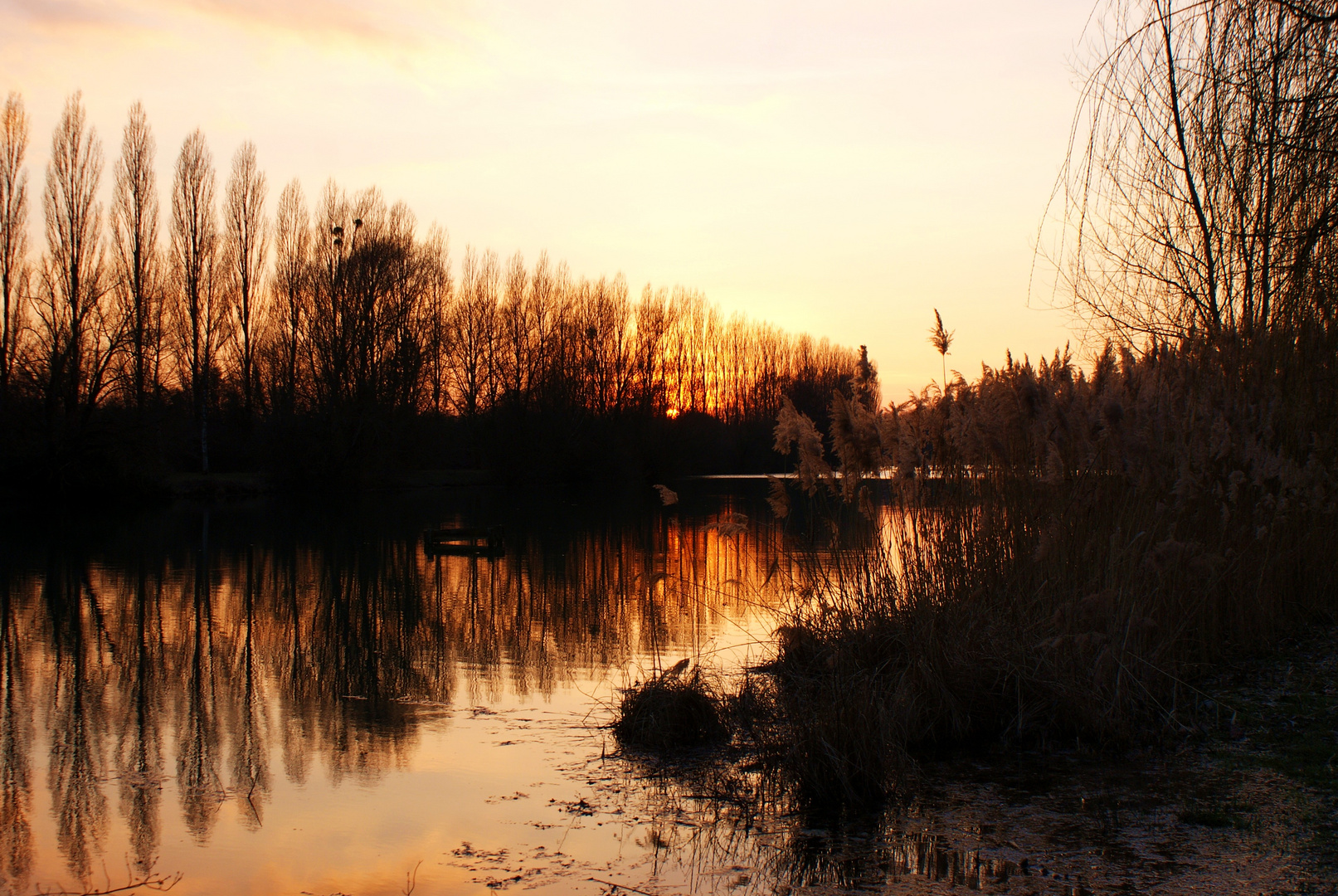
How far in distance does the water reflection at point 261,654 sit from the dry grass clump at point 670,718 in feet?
1.00

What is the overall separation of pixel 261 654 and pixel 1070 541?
21.7ft

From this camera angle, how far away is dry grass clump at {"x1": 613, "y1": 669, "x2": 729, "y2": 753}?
17.1 feet

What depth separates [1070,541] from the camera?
5496 mm

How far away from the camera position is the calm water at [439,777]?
11.8ft

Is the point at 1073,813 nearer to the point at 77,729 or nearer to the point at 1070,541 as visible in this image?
the point at 1070,541

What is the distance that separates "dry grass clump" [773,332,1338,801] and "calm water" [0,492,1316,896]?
0.52 m

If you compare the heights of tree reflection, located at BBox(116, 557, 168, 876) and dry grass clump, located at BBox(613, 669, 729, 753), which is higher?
dry grass clump, located at BBox(613, 669, 729, 753)

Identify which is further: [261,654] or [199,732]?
[261,654]

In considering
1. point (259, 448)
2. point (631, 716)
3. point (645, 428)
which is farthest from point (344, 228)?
point (631, 716)

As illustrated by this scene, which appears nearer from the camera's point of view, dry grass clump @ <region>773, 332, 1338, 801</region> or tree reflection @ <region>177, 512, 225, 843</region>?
tree reflection @ <region>177, 512, 225, 843</region>

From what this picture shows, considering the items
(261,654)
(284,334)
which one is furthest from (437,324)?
(261,654)

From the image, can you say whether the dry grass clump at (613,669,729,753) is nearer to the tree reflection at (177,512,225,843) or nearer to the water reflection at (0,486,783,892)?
the water reflection at (0,486,783,892)

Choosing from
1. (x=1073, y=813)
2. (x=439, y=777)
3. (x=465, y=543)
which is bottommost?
(x=439, y=777)

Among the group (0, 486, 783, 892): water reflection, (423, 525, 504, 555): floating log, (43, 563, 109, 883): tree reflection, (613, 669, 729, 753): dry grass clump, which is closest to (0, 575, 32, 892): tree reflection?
(0, 486, 783, 892): water reflection
